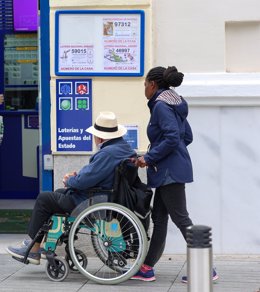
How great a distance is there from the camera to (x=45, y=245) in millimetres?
6949

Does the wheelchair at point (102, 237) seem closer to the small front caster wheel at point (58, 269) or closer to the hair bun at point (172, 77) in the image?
the small front caster wheel at point (58, 269)

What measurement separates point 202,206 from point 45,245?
171 cm

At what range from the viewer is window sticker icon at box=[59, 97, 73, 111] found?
7.88 m

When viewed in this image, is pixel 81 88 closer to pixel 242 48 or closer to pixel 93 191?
pixel 93 191

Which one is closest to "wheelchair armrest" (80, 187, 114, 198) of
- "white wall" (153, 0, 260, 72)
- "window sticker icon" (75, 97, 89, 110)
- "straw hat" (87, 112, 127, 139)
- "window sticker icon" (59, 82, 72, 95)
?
"straw hat" (87, 112, 127, 139)

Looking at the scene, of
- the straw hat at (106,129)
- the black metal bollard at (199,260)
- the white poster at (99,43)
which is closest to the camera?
the black metal bollard at (199,260)

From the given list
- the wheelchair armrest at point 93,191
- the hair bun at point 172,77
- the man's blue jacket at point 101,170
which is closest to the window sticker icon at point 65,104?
the man's blue jacket at point 101,170

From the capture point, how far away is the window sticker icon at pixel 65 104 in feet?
25.8

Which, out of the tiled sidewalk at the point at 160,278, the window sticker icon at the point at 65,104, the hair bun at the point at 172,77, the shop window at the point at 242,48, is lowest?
the tiled sidewalk at the point at 160,278

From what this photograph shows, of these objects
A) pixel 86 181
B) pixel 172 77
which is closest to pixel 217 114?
pixel 172 77

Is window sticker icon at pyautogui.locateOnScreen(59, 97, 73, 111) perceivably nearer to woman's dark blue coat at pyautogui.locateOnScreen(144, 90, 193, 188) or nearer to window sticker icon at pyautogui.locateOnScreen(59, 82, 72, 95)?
window sticker icon at pyautogui.locateOnScreen(59, 82, 72, 95)

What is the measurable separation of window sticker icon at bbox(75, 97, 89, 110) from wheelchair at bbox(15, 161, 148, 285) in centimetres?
124

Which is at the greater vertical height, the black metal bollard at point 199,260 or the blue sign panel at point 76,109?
the blue sign panel at point 76,109

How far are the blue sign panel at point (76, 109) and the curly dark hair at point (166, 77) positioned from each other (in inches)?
42.8
